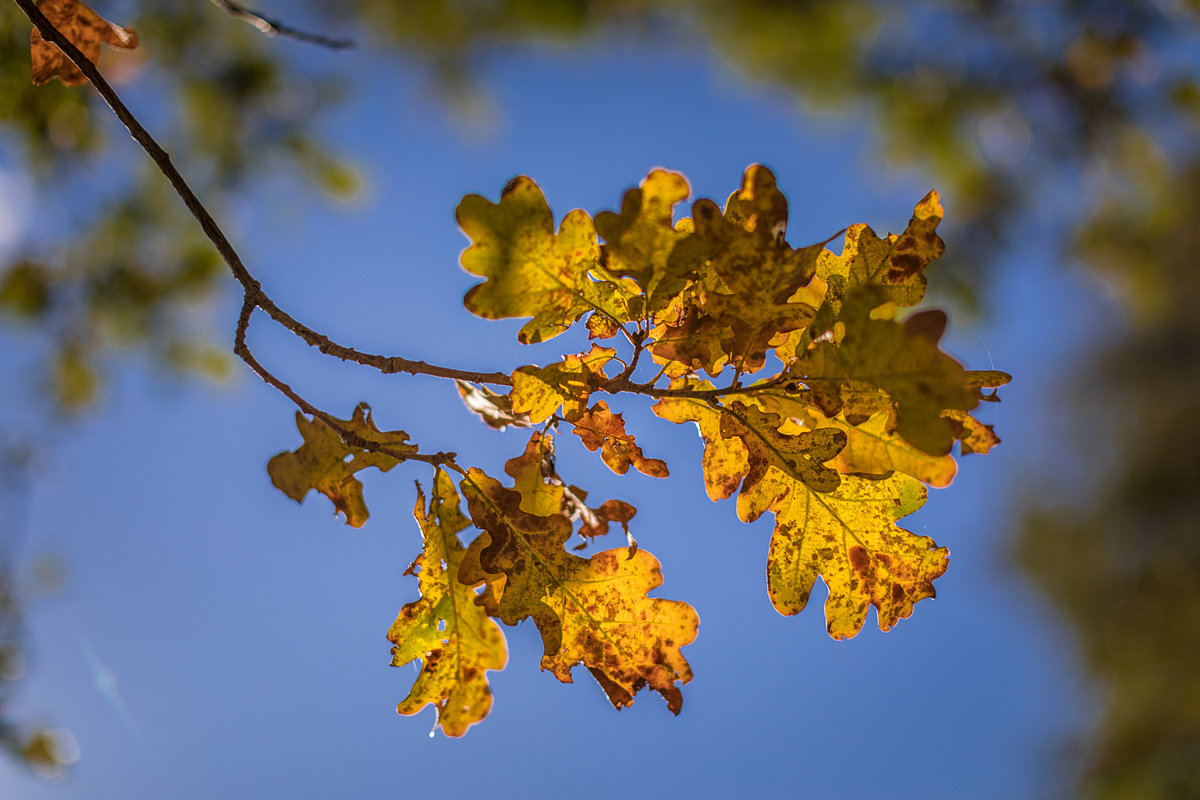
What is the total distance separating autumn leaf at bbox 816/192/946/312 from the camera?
76 centimetres

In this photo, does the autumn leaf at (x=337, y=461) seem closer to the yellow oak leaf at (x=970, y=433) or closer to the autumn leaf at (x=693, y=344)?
the autumn leaf at (x=693, y=344)

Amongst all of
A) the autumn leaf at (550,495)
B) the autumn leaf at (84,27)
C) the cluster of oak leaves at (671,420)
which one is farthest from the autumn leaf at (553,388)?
the autumn leaf at (84,27)

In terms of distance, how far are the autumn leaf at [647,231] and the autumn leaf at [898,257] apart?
0.20 meters

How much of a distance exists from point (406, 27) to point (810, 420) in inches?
107

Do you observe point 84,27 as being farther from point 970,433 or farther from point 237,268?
point 970,433

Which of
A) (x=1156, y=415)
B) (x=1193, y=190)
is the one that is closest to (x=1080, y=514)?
(x=1156, y=415)

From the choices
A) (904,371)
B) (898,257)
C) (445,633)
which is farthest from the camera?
(445,633)

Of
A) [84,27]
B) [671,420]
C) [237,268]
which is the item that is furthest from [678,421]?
[84,27]

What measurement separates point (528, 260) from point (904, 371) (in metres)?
0.36

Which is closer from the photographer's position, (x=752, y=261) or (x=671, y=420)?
(x=752, y=261)

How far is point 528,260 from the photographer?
0.73 m

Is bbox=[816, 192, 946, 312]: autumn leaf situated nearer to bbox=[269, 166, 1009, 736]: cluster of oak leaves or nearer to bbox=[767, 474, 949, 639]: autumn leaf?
bbox=[269, 166, 1009, 736]: cluster of oak leaves

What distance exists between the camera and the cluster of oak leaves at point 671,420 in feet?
2.29

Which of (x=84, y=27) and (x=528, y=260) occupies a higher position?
(x=84, y=27)
